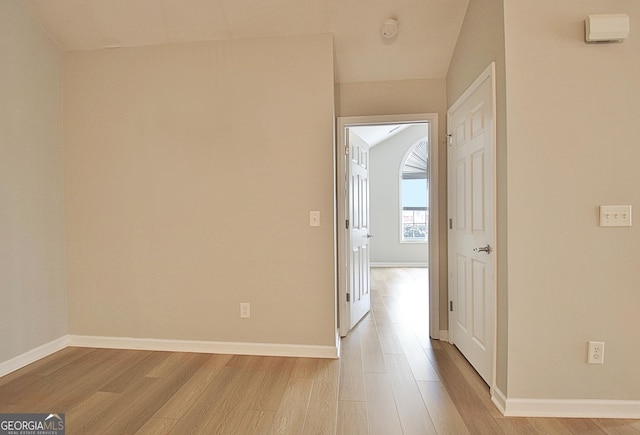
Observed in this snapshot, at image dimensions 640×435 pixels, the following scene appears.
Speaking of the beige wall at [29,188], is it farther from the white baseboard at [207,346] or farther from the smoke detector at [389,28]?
the smoke detector at [389,28]

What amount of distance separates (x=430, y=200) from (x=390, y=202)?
15.5ft

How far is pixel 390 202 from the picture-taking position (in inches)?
303

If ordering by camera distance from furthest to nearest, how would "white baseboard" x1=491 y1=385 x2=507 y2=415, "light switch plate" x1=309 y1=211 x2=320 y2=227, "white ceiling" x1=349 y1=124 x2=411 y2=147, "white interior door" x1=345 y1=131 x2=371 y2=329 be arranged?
1. "white ceiling" x1=349 y1=124 x2=411 y2=147
2. "white interior door" x1=345 y1=131 x2=371 y2=329
3. "light switch plate" x1=309 y1=211 x2=320 y2=227
4. "white baseboard" x1=491 y1=385 x2=507 y2=415

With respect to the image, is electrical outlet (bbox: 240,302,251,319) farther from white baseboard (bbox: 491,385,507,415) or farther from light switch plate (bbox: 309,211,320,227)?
white baseboard (bbox: 491,385,507,415)

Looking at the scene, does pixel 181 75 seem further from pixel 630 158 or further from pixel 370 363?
pixel 630 158

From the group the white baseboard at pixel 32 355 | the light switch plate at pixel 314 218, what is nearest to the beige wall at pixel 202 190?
the light switch plate at pixel 314 218

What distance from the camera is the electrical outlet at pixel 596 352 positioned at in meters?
1.83

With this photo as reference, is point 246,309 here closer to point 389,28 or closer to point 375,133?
point 389,28

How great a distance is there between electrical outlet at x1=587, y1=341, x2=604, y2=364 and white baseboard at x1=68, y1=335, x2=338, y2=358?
1.64m

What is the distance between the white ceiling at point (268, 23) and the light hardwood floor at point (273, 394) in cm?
256

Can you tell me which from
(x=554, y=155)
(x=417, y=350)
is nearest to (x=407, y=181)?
(x=417, y=350)

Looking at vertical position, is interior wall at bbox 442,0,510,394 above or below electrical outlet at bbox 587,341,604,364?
above

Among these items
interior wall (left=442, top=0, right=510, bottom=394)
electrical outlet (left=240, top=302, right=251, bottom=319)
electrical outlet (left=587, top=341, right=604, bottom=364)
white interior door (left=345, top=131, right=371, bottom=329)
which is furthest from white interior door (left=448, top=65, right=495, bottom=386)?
electrical outlet (left=240, top=302, right=251, bottom=319)

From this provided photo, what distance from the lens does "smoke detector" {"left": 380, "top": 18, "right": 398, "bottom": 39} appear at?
2506 mm
